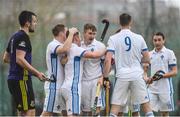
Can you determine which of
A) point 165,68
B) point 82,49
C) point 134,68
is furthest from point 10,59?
point 165,68

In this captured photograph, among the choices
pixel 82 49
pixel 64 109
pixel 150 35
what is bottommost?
pixel 64 109

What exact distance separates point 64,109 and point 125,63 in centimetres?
160

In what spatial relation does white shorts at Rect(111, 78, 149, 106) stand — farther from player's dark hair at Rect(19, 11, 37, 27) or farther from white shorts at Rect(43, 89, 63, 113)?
player's dark hair at Rect(19, 11, 37, 27)

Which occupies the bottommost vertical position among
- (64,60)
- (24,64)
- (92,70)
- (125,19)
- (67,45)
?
(24,64)

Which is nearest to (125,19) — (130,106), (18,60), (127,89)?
(127,89)

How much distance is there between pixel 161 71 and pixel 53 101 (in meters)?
2.91

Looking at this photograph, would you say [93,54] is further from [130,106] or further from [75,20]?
[75,20]

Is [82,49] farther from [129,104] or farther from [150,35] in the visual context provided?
[150,35]

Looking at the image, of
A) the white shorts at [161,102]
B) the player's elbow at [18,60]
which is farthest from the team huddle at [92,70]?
the white shorts at [161,102]

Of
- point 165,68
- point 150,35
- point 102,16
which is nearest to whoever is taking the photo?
point 165,68

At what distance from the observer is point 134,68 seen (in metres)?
13.2

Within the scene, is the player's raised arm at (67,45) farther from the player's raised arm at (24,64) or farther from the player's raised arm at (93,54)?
the player's raised arm at (24,64)

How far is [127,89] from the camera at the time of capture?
13.3m

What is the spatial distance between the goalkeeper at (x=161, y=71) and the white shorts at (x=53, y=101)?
2.71m
